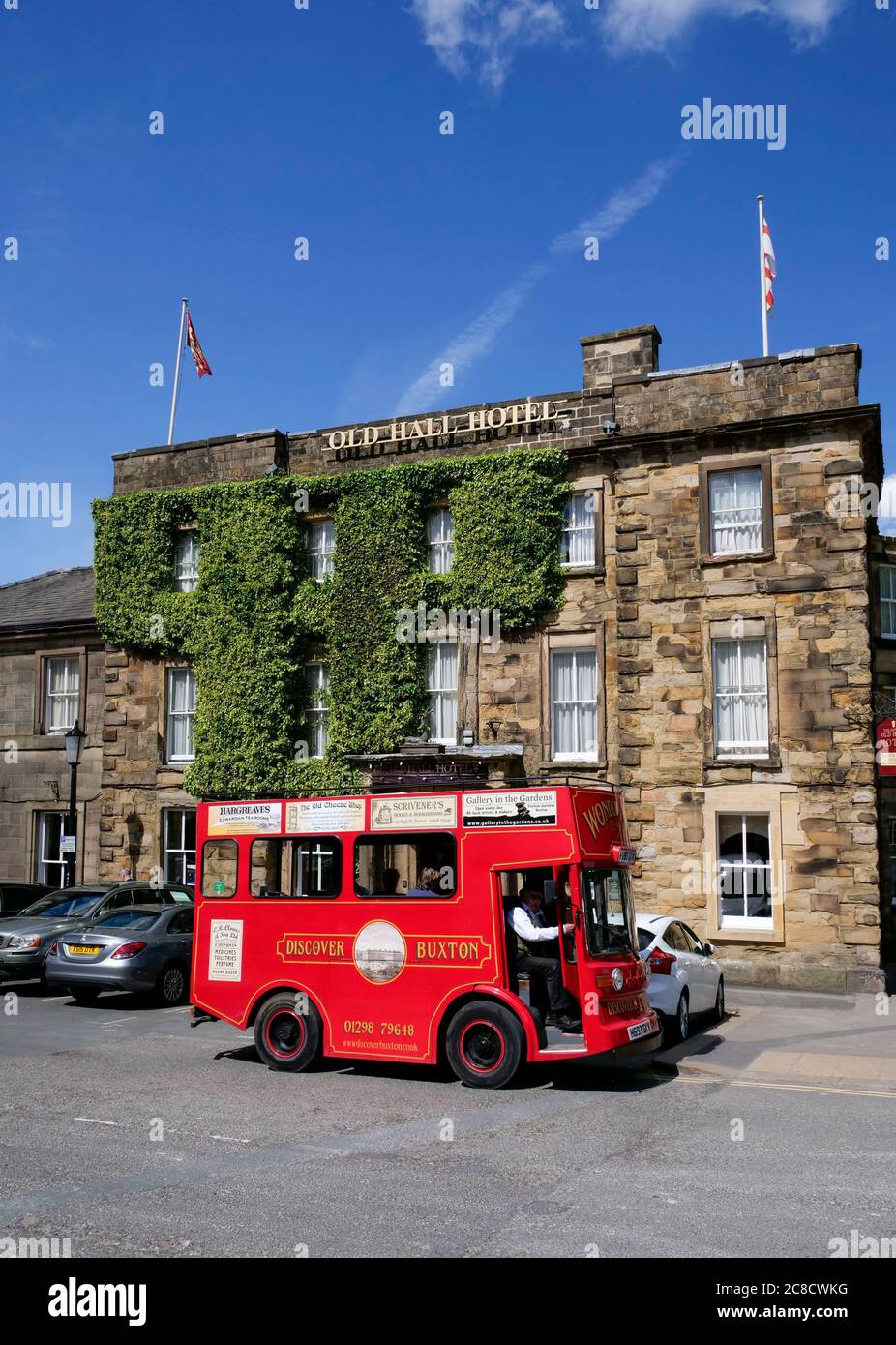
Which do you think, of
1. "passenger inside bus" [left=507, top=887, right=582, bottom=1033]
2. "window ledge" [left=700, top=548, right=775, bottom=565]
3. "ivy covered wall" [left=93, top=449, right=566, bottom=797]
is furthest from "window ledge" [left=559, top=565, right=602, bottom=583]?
"passenger inside bus" [left=507, top=887, right=582, bottom=1033]

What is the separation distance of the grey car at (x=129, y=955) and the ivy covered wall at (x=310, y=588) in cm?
628

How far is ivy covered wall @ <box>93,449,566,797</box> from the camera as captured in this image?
917 inches

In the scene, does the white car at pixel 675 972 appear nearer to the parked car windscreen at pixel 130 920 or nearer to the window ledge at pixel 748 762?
the window ledge at pixel 748 762

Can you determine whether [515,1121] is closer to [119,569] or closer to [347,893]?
[347,893]

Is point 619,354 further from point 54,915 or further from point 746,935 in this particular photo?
point 54,915

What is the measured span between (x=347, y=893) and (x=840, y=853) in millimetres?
10737

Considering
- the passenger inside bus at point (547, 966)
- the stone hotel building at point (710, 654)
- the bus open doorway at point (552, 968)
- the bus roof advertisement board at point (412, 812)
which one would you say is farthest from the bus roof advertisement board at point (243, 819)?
the stone hotel building at point (710, 654)

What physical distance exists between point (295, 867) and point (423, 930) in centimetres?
191

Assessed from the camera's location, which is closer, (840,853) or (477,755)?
(840,853)

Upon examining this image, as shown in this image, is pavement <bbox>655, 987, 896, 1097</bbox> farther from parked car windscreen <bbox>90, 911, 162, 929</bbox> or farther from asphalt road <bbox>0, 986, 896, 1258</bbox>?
parked car windscreen <bbox>90, 911, 162, 929</bbox>

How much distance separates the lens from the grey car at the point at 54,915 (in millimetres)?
18500
